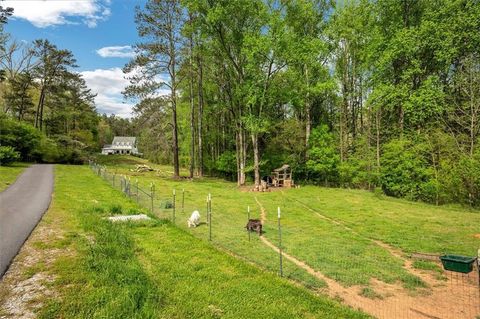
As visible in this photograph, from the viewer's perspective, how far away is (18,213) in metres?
11.2

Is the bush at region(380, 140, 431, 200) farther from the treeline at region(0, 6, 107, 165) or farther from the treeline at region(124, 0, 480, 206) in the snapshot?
the treeline at region(0, 6, 107, 165)

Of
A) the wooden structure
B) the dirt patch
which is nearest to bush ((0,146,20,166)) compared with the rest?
the wooden structure

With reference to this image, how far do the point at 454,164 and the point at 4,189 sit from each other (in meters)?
26.8

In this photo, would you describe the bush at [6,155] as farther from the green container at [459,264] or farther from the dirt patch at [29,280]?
the green container at [459,264]

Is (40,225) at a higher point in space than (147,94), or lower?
lower

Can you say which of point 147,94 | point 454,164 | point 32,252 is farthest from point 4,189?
point 454,164

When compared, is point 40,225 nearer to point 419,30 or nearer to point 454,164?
point 454,164

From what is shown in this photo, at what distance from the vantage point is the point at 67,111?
46.5 m

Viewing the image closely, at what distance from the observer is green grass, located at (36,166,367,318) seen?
5.18 metres

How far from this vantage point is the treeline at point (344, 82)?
21.8m

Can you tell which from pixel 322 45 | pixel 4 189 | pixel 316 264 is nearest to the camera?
pixel 316 264

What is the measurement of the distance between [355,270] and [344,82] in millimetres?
27695

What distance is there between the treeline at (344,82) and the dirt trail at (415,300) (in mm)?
13806

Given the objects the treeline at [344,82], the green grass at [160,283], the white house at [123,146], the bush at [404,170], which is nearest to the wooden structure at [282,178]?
A: the treeline at [344,82]
